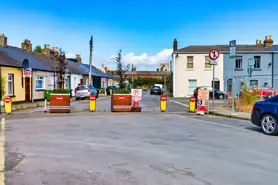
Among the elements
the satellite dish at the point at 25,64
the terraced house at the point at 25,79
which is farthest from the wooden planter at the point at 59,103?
the satellite dish at the point at 25,64

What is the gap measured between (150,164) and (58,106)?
494 inches

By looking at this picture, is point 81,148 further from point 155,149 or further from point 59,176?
point 59,176

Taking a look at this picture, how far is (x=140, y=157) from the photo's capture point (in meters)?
6.70

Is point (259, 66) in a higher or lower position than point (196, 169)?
higher

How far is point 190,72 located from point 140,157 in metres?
33.4

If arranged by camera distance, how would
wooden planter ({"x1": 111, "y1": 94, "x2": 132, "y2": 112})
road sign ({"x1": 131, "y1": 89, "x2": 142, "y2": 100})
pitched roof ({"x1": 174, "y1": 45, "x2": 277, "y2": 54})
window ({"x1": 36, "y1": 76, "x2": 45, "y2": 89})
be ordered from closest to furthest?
wooden planter ({"x1": 111, "y1": 94, "x2": 132, "y2": 112}) < road sign ({"x1": 131, "y1": 89, "x2": 142, "y2": 100}) < window ({"x1": 36, "y1": 76, "x2": 45, "y2": 89}) < pitched roof ({"x1": 174, "y1": 45, "x2": 277, "y2": 54})

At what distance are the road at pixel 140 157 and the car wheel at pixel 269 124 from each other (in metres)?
0.26

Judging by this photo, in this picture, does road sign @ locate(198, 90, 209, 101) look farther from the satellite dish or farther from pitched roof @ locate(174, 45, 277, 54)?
pitched roof @ locate(174, 45, 277, 54)

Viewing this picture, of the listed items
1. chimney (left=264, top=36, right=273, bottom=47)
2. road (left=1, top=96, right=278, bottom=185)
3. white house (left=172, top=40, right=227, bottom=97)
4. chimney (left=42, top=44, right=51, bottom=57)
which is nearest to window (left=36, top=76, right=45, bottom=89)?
chimney (left=42, top=44, right=51, bottom=57)

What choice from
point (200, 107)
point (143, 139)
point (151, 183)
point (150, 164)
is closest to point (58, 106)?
point (200, 107)

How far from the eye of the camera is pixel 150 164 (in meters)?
6.12

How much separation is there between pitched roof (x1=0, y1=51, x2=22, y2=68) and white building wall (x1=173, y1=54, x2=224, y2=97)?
66.2 ft

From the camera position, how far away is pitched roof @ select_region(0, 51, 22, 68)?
2343cm

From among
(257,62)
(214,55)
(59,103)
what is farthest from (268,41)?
(59,103)
